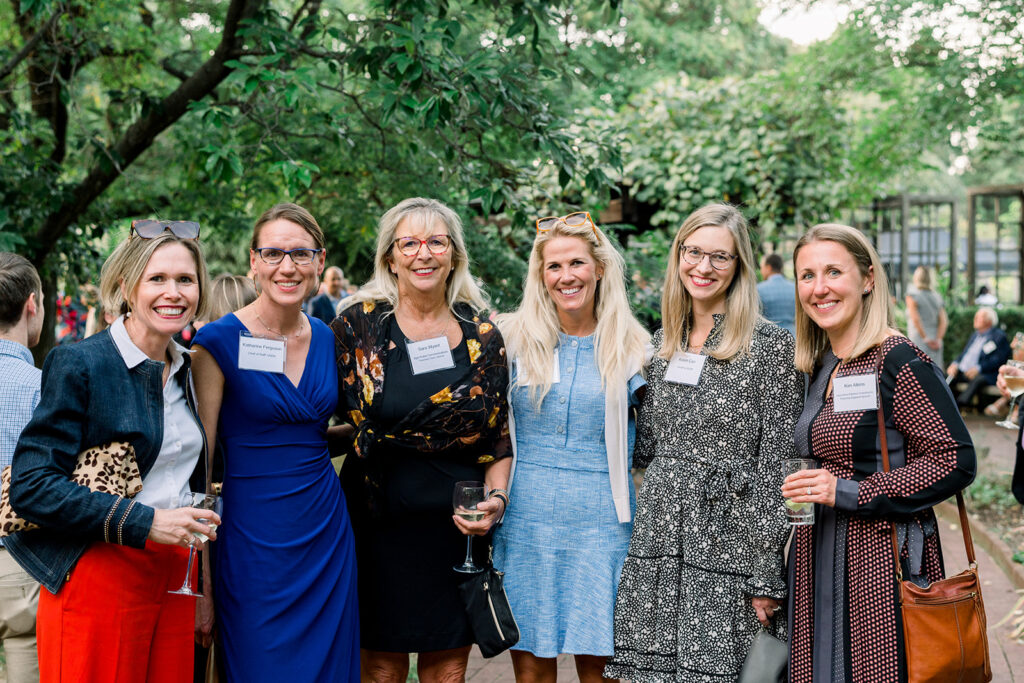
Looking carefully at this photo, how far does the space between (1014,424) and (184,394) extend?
286 cm

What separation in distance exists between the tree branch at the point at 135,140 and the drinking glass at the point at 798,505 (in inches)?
163

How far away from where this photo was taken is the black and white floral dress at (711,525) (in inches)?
107

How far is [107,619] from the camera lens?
223 cm

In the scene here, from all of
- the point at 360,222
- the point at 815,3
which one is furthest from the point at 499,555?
the point at 815,3

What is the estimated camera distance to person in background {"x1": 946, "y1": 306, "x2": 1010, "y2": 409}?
38.5ft

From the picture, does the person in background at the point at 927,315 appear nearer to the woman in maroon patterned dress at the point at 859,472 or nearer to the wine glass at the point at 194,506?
the woman in maroon patterned dress at the point at 859,472

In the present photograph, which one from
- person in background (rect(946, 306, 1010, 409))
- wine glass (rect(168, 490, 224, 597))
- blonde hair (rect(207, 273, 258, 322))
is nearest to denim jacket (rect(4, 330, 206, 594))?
wine glass (rect(168, 490, 224, 597))

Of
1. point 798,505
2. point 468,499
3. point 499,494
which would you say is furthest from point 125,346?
point 798,505

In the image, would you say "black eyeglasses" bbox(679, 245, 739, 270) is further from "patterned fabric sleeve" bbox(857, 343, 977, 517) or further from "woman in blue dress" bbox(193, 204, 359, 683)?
"woman in blue dress" bbox(193, 204, 359, 683)

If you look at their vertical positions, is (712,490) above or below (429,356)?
below

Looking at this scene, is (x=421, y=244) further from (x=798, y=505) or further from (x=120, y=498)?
(x=798, y=505)

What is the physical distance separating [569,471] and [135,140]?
4253 millimetres

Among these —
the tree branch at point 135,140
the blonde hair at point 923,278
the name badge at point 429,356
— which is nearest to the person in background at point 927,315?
the blonde hair at point 923,278

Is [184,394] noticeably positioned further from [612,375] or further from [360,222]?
[360,222]
